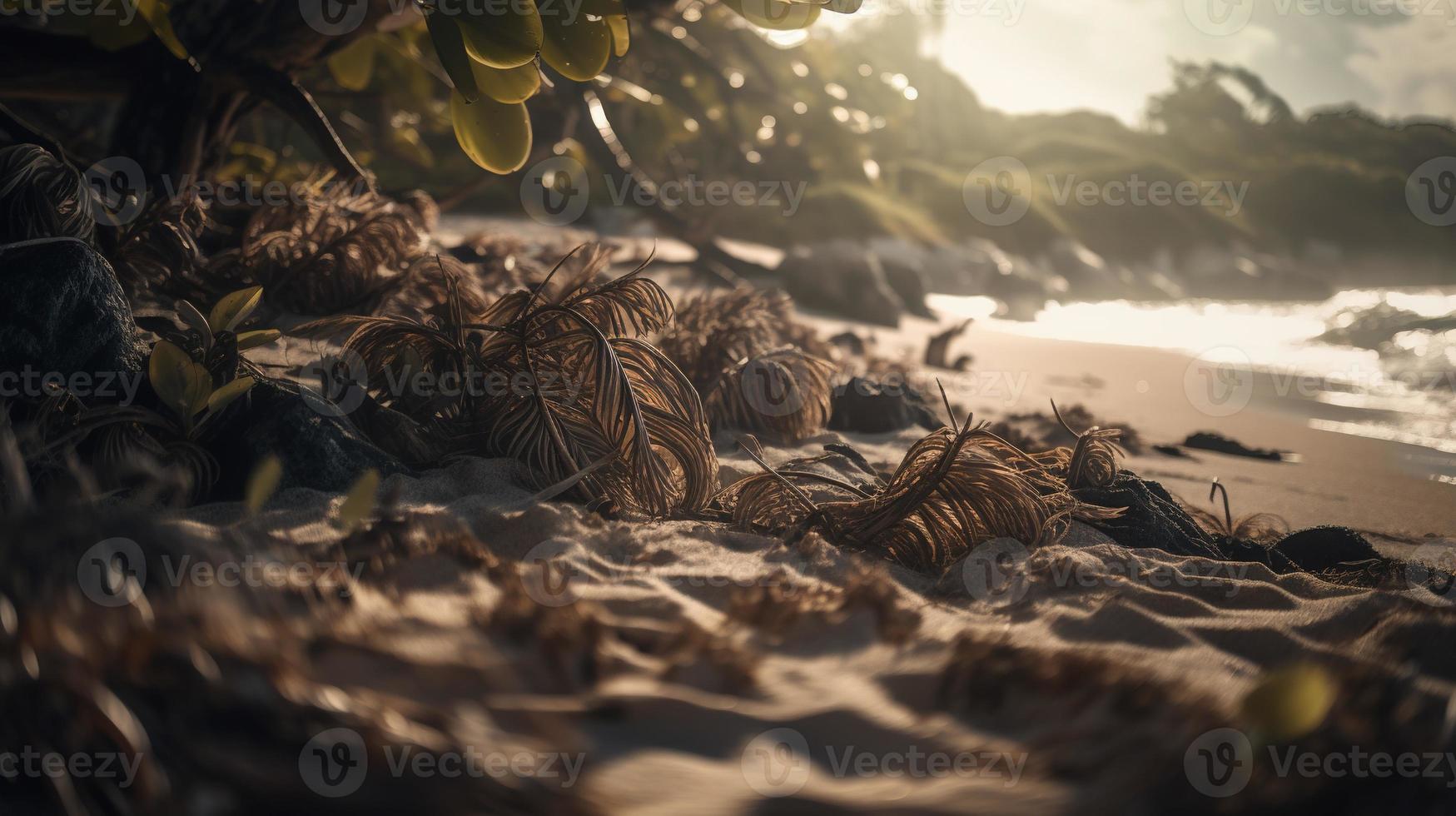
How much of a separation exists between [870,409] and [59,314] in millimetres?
2693

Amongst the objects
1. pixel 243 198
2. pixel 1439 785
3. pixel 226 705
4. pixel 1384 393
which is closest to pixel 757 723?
pixel 226 705

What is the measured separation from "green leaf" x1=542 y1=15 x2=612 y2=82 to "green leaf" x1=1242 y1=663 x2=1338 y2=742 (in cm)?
225

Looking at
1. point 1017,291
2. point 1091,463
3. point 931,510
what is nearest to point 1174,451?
point 1091,463

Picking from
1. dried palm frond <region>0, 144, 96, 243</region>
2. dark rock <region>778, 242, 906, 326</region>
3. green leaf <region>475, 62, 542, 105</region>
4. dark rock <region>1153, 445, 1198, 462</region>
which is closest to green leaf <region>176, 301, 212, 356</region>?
dried palm frond <region>0, 144, 96, 243</region>

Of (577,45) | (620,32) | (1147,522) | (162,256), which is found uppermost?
(620,32)

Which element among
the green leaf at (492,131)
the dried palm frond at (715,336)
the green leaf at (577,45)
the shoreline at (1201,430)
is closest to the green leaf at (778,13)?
the green leaf at (577,45)

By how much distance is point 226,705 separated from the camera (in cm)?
93

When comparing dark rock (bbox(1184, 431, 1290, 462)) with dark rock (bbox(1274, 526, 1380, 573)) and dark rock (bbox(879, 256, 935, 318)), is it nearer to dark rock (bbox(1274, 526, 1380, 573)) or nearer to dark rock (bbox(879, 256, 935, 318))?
dark rock (bbox(1274, 526, 1380, 573))

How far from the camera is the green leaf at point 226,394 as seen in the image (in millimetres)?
1912

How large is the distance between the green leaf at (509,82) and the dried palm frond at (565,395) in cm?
58

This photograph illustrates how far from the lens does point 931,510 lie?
7.06 feet

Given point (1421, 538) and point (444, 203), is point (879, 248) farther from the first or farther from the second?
point (1421, 538)

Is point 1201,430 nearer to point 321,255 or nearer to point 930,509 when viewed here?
point 930,509

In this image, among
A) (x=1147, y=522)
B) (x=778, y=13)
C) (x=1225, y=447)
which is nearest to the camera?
(x=1147, y=522)
